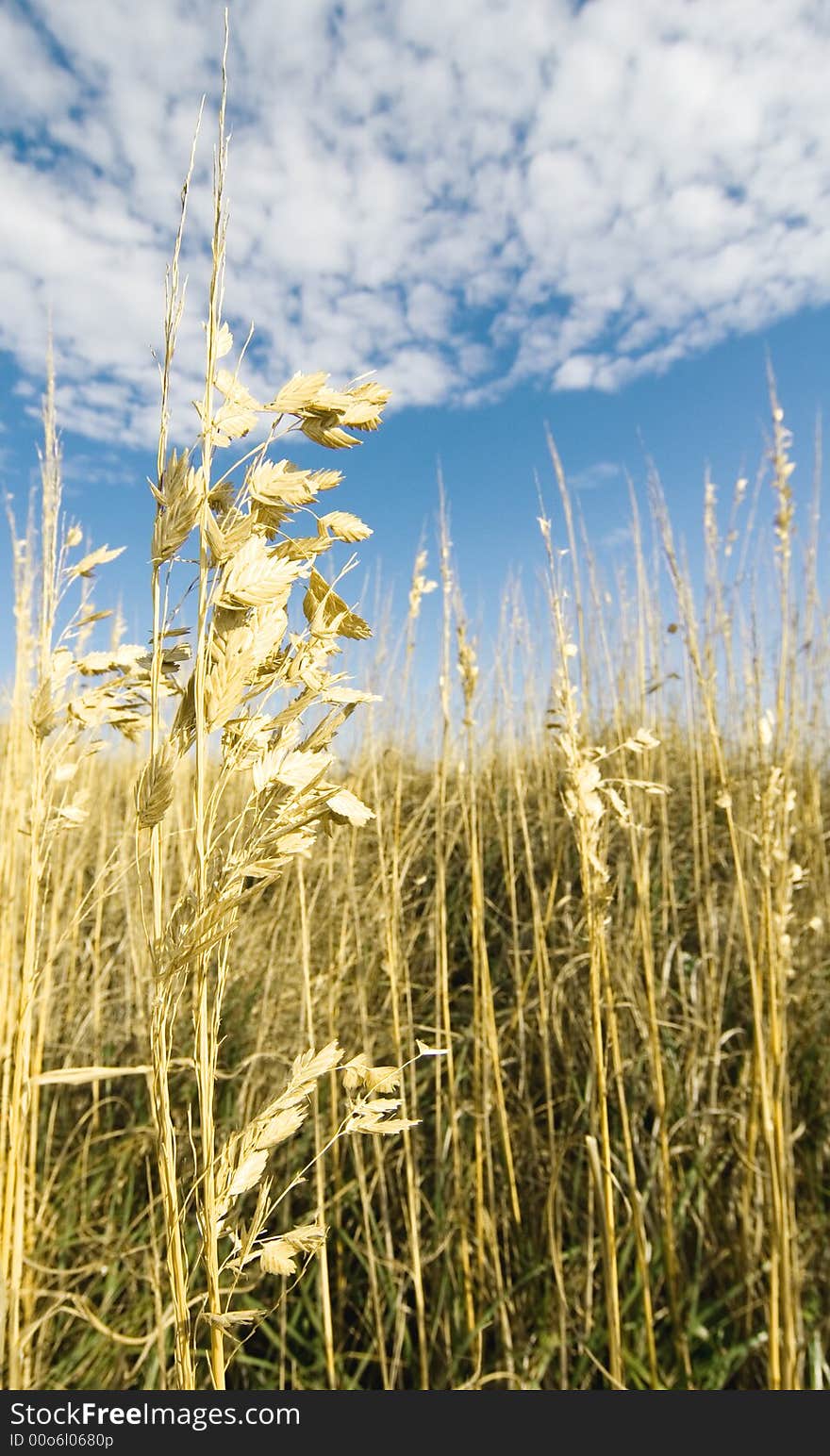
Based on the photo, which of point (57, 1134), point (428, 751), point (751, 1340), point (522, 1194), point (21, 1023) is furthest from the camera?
point (428, 751)

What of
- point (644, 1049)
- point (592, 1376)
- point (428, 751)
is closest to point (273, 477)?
point (592, 1376)

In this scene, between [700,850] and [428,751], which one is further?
[428,751]

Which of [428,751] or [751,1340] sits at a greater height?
[428,751]

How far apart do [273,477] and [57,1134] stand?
218 centimetres

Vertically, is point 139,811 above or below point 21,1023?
above

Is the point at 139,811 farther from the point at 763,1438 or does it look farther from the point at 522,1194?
the point at 522,1194

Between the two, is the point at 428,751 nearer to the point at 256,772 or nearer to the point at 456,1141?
the point at 456,1141

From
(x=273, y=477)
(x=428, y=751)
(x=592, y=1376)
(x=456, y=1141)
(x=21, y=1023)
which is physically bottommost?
(x=592, y=1376)

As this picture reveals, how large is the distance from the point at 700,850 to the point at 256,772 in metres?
2.74

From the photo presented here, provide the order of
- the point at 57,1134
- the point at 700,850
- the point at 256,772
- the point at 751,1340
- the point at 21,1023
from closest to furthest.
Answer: the point at 256,772, the point at 21,1023, the point at 751,1340, the point at 57,1134, the point at 700,850

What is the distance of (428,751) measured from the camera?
3.67m

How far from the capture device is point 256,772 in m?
0.45

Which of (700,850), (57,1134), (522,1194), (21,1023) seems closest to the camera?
(21,1023)

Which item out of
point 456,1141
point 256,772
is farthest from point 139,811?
point 456,1141
